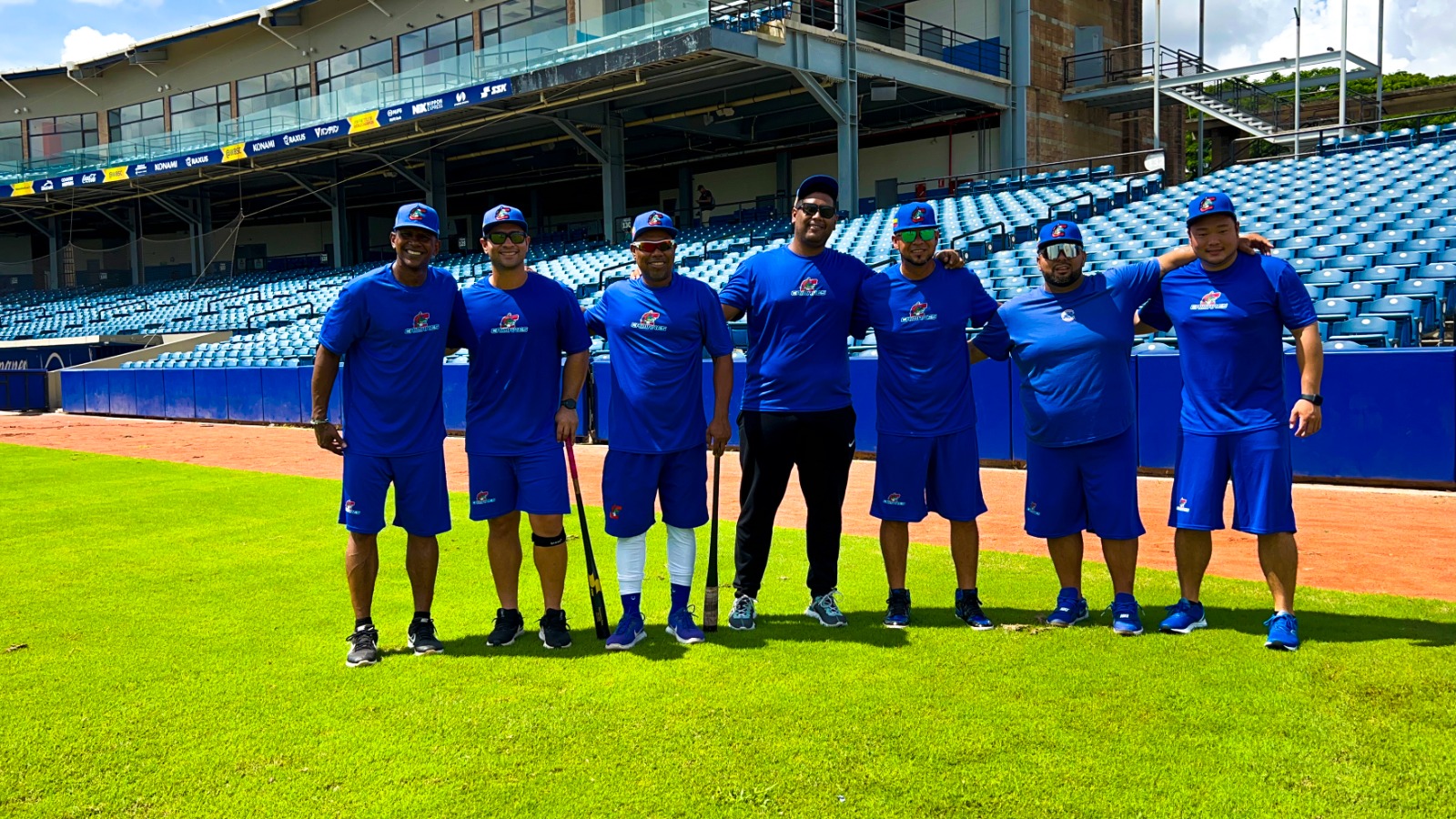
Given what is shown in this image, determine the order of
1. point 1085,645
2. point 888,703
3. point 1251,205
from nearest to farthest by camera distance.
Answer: point 888,703 → point 1085,645 → point 1251,205

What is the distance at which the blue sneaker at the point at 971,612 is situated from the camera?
5066mm

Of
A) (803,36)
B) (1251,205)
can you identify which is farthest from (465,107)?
(1251,205)

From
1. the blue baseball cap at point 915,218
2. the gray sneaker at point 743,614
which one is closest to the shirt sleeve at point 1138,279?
the blue baseball cap at point 915,218

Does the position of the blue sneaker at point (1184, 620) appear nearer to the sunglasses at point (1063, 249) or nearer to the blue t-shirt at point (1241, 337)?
the blue t-shirt at point (1241, 337)

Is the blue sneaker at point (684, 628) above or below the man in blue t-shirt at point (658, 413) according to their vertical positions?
below

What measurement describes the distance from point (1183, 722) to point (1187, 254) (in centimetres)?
221

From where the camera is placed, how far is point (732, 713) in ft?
13.1

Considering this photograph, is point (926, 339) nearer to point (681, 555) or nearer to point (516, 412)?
point (681, 555)

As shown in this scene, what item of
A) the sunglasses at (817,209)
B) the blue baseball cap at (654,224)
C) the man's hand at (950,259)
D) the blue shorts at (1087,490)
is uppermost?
the sunglasses at (817,209)

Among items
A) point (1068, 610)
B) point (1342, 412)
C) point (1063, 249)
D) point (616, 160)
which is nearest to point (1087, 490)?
point (1068, 610)

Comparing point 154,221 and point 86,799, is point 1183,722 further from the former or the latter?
point 154,221

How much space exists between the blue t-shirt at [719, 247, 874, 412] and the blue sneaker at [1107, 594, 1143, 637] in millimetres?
1531

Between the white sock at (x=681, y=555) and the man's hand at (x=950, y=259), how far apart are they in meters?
1.72

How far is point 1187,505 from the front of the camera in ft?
16.2
